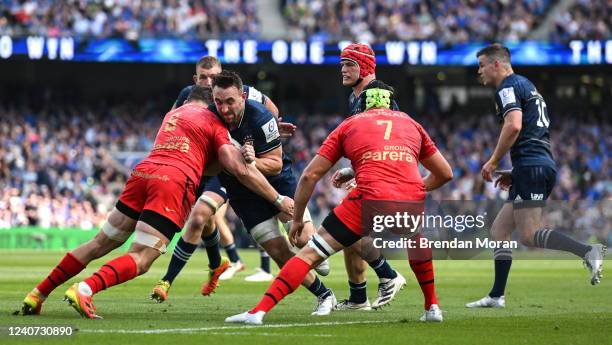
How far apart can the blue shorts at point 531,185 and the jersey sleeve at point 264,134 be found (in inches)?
114

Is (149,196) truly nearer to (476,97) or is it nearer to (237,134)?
(237,134)

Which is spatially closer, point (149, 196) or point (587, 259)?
point (149, 196)

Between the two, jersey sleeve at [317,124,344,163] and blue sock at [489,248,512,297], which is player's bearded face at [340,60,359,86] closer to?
jersey sleeve at [317,124,344,163]

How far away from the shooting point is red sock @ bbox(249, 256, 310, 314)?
923 cm

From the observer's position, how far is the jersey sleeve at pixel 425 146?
993 centimetres

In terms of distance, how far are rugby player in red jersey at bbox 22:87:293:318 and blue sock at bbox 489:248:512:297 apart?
9.45ft

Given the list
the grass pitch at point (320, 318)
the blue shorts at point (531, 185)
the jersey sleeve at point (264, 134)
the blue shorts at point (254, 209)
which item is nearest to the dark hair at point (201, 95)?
the jersey sleeve at point (264, 134)

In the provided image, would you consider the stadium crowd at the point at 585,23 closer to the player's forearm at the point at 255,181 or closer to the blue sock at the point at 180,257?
the blue sock at the point at 180,257

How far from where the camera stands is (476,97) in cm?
4269

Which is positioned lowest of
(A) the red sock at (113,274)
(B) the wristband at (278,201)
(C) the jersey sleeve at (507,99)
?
(A) the red sock at (113,274)

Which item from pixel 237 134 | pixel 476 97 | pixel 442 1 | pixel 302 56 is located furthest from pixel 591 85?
pixel 237 134

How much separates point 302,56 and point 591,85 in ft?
37.8

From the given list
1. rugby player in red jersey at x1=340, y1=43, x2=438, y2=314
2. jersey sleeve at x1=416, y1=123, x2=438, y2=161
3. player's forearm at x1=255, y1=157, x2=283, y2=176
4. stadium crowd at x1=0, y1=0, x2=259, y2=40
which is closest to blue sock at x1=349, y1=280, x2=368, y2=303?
rugby player in red jersey at x1=340, y1=43, x2=438, y2=314

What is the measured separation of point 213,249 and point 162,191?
390 centimetres
